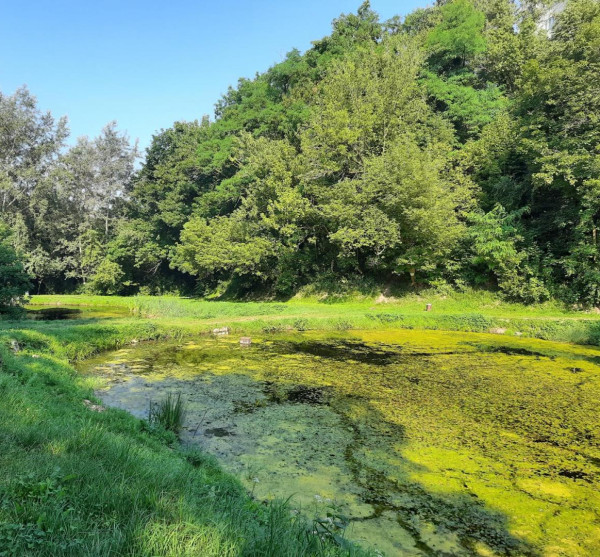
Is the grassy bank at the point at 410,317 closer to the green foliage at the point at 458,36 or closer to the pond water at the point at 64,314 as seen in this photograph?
the pond water at the point at 64,314

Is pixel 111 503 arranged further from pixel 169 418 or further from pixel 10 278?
pixel 10 278

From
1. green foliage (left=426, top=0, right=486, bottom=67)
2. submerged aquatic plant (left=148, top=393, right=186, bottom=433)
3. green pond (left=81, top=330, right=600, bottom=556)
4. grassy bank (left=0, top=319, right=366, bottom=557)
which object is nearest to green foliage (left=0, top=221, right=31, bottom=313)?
green pond (left=81, top=330, right=600, bottom=556)

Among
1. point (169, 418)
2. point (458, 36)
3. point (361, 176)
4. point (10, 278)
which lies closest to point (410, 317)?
point (361, 176)

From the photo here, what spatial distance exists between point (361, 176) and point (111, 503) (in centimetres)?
2889

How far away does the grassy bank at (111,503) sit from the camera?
2.46 metres

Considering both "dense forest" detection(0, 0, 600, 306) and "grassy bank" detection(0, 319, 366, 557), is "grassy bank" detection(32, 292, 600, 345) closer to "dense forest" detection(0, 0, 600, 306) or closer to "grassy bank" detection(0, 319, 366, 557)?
"dense forest" detection(0, 0, 600, 306)

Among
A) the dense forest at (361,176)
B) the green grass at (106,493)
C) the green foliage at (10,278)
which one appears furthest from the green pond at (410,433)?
the dense forest at (361,176)

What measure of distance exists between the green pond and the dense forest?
1193 centimetres

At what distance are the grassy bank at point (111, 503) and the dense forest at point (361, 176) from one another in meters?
17.8

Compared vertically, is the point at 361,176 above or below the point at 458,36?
below

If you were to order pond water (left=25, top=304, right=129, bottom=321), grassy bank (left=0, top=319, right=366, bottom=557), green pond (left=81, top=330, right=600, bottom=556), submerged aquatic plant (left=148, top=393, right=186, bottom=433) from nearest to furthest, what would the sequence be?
grassy bank (left=0, top=319, right=366, bottom=557), green pond (left=81, top=330, right=600, bottom=556), submerged aquatic plant (left=148, top=393, right=186, bottom=433), pond water (left=25, top=304, right=129, bottom=321)

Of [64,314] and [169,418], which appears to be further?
[64,314]

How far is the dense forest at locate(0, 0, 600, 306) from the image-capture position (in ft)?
73.8

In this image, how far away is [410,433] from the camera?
7.61 meters
